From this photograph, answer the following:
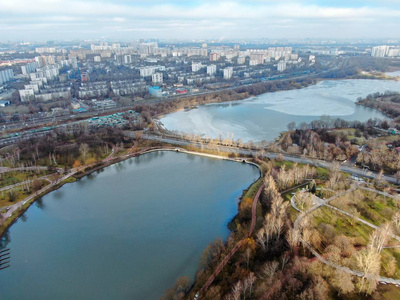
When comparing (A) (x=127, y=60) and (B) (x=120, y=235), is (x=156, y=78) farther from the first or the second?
(B) (x=120, y=235)

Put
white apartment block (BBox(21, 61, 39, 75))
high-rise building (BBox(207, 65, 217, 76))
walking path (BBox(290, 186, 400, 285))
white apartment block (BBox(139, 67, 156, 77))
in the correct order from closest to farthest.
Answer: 1. walking path (BBox(290, 186, 400, 285))
2. white apartment block (BBox(139, 67, 156, 77))
3. white apartment block (BBox(21, 61, 39, 75))
4. high-rise building (BBox(207, 65, 217, 76))

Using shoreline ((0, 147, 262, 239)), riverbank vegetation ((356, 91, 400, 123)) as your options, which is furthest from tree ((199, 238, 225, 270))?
riverbank vegetation ((356, 91, 400, 123))

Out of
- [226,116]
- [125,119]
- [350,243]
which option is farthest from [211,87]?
[350,243]

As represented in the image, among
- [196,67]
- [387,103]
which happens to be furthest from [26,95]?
[387,103]

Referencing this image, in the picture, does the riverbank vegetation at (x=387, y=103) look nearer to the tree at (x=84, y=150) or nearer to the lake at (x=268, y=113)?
the lake at (x=268, y=113)

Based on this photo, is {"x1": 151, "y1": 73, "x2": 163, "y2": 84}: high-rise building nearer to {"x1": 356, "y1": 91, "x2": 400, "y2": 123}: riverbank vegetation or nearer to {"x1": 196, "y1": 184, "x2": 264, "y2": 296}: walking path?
{"x1": 356, "y1": 91, "x2": 400, "y2": 123}: riverbank vegetation

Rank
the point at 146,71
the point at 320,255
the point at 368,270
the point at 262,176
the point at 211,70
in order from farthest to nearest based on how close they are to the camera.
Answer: the point at 211,70, the point at 146,71, the point at 262,176, the point at 320,255, the point at 368,270
